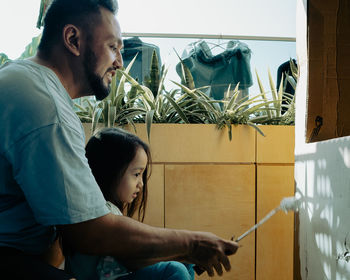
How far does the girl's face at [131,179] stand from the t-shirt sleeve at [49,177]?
0.52 metres

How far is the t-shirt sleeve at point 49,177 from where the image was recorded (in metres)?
0.68

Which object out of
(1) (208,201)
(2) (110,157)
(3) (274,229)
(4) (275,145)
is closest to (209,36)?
(4) (275,145)

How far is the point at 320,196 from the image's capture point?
1.21 metres

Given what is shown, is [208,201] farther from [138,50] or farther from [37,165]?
[138,50]

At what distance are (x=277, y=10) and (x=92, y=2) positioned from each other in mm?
5179

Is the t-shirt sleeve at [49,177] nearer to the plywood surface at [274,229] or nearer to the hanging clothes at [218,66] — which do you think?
the plywood surface at [274,229]

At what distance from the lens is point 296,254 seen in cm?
145

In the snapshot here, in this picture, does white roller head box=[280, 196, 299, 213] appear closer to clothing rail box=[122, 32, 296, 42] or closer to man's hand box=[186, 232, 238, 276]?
man's hand box=[186, 232, 238, 276]

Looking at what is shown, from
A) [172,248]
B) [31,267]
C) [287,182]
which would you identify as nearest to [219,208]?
[287,182]

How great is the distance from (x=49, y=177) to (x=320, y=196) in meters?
0.96

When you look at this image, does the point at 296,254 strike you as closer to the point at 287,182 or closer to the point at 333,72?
the point at 287,182

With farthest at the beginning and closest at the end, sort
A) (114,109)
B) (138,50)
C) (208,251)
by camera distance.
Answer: (138,50) < (114,109) < (208,251)

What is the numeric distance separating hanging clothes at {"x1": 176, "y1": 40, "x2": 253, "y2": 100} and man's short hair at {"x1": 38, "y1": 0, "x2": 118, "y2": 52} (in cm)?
214

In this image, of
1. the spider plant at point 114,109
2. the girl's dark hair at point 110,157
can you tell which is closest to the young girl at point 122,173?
the girl's dark hair at point 110,157
